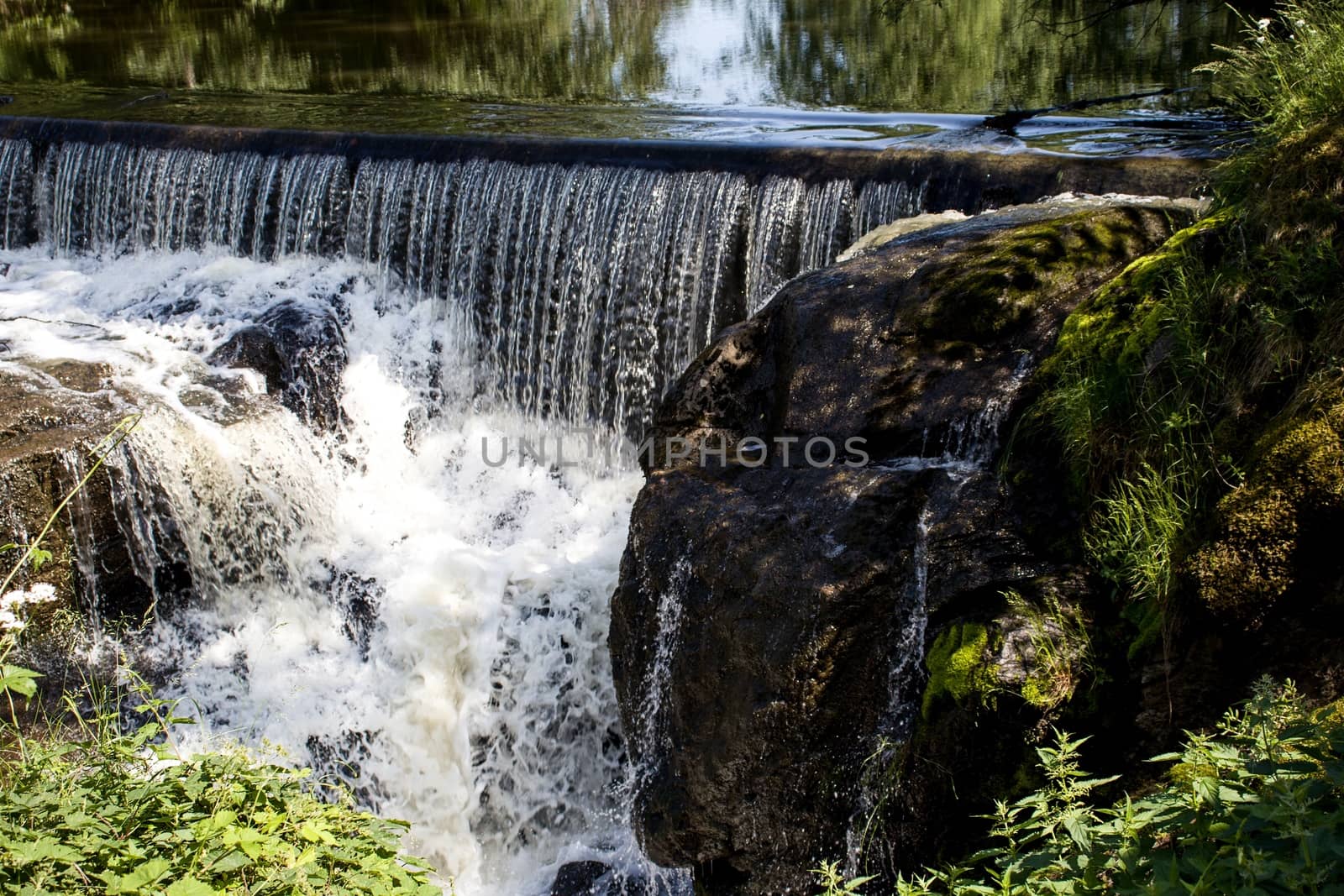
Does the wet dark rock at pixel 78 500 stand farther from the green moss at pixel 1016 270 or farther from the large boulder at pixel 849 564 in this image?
the green moss at pixel 1016 270

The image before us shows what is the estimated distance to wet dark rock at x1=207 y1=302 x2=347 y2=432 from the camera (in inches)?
303

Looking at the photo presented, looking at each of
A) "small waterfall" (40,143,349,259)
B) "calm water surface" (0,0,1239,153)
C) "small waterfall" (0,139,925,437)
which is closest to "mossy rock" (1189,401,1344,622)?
"small waterfall" (0,139,925,437)

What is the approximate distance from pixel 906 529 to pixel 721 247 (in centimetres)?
411

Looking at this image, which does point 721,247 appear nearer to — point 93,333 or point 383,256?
point 383,256

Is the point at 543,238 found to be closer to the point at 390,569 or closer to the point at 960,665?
the point at 390,569

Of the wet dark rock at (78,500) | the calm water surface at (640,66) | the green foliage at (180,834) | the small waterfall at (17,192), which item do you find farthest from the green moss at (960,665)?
the small waterfall at (17,192)

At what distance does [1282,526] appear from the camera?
3.10m

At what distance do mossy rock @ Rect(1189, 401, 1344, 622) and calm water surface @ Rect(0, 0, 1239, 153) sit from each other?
5029 mm

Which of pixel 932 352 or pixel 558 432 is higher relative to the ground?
pixel 932 352

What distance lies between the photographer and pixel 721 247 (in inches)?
300

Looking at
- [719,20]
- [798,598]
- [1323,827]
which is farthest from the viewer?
[719,20]

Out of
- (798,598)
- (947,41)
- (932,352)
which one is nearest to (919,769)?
(798,598)

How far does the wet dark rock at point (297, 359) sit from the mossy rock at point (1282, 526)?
6.04m

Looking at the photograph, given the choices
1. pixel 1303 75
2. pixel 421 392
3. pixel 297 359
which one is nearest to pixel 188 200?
pixel 297 359
